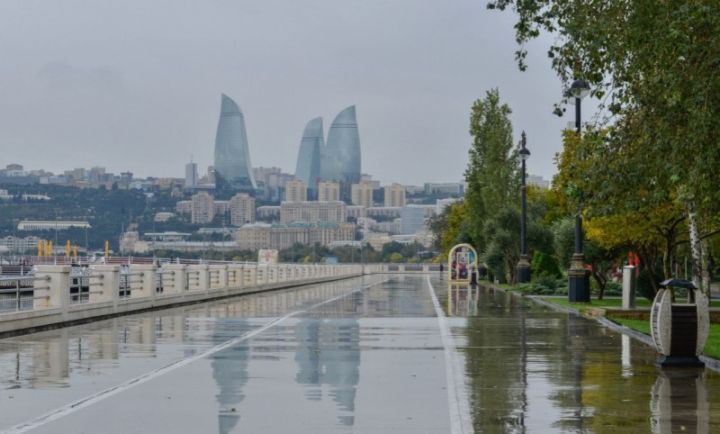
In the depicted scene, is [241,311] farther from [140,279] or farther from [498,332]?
[498,332]

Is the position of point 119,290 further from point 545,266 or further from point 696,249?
point 545,266

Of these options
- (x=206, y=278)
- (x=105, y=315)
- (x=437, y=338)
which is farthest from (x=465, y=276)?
(x=437, y=338)

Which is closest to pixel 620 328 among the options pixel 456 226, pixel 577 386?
pixel 577 386

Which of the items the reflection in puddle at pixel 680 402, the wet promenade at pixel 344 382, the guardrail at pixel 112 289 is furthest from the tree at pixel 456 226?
the reflection in puddle at pixel 680 402

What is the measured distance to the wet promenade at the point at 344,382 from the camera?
1293 cm

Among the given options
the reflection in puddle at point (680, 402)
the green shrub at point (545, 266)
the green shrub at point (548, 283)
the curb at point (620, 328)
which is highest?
the green shrub at point (545, 266)

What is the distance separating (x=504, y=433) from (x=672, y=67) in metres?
7.30

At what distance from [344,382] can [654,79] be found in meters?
5.90

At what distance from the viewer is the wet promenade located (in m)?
12.9

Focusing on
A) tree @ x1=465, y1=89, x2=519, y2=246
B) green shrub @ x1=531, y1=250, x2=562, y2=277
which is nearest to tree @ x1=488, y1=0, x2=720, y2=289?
green shrub @ x1=531, y1=250, x2=562, y2=277

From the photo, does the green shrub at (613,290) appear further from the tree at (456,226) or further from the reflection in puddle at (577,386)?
the tree at (456,226)

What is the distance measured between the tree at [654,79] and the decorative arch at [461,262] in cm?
6178

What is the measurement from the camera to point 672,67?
57.4 feet

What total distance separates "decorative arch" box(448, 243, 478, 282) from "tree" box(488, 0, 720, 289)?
203ft
